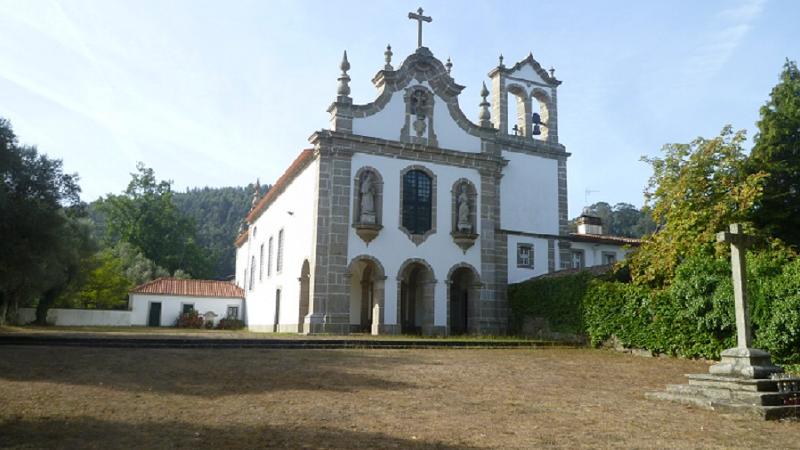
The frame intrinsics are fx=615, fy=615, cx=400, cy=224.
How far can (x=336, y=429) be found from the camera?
671cm

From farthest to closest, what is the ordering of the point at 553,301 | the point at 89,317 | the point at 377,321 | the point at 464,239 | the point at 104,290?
the point at 104,290 → the point at 89,317 → the point at 464,239 → the point at 377,321 → the point at 553,301

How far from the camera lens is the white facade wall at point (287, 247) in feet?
80.8

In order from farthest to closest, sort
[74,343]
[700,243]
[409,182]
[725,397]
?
[409,182] < [700,243] < [74,343] < [725,397]

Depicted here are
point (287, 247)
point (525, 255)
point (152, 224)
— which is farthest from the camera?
point (152, 224)

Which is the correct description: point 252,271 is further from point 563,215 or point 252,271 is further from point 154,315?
point 563,215

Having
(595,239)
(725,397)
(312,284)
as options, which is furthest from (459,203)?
(725,397)

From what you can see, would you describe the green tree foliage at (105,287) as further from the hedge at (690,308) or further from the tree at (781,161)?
the tree at (781,161)

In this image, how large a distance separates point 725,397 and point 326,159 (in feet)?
56.9

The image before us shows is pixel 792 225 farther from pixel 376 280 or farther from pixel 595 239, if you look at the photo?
pixel 376 280

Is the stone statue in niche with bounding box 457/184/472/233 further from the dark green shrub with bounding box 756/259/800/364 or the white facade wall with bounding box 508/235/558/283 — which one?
the dark green shrub with bounding box 756/259/800/364

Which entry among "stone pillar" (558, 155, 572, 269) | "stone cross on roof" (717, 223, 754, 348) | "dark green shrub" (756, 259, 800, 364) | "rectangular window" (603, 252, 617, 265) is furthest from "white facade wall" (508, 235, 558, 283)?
"stone cross on roof" (717, 223, 754, 348)

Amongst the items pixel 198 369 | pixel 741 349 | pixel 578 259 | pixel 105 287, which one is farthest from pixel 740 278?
pixel 105 287

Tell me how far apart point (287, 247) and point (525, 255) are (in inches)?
427

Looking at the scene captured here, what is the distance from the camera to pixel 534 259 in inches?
1062
